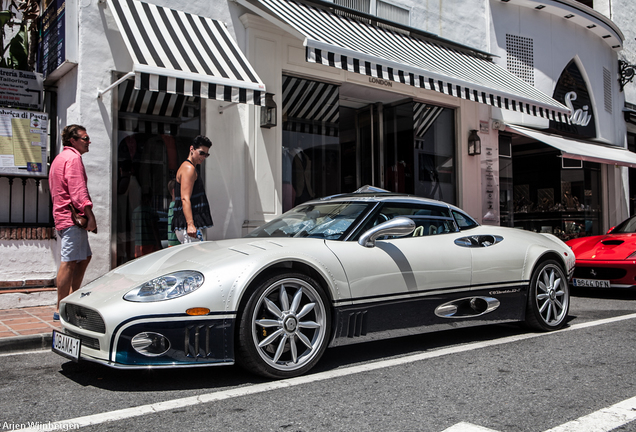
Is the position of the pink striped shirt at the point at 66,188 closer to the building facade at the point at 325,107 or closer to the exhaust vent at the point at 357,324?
the building facade at the point at 325,107

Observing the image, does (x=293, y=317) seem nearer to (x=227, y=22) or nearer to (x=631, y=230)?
(x=227, y=22)

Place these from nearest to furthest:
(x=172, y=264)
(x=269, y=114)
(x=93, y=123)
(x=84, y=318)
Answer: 1. (x=84, y=318)
2. (x=172, y=264)
3. (x=93, y=123)
4. (x=269, y=114)

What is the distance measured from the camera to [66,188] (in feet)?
17.9

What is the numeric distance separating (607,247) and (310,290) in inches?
230

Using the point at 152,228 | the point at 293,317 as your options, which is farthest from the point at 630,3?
the point at 293,317

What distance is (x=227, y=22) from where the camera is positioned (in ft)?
27.1

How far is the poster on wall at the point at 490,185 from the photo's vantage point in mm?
12047

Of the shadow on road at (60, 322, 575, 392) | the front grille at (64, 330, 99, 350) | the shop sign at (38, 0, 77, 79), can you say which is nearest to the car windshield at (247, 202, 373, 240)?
the shadow on road at (60, 322, 575, 392)

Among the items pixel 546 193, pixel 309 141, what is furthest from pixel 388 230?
pixel 546 193

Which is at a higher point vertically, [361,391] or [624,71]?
[624,71]

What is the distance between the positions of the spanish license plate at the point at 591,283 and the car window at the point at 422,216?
3743 mm

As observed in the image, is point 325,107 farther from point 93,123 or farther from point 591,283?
point 591,283

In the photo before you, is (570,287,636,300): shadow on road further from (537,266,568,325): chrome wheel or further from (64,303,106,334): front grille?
(64,303,106,334): front grille

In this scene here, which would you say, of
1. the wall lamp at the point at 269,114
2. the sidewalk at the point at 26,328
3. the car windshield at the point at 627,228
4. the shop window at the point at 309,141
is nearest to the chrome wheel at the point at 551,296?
the car windshield at the point at 627,228
